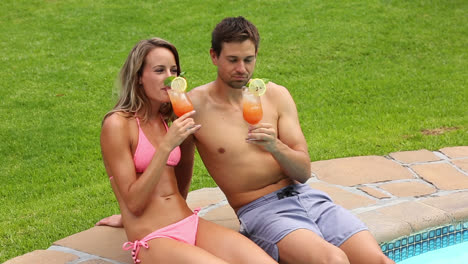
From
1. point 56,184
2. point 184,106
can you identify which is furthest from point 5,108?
point 184,106

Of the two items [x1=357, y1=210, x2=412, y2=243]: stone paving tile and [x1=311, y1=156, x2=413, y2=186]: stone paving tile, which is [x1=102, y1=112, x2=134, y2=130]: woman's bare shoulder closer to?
[x1=357, y1=210, x2=412, y2=243]: stone paving tile

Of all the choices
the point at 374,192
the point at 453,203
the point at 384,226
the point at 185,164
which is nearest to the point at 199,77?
the point at 374,192

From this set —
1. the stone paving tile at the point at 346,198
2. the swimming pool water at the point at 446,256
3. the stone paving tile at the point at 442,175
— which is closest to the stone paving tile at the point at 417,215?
the stone paving tile at the point at 346,198

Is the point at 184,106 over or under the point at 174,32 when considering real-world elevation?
over

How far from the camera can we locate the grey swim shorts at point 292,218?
12.4 ft

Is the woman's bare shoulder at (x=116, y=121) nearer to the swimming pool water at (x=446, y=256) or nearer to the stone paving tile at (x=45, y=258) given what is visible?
the stone paving tile at (x=45, y=258)

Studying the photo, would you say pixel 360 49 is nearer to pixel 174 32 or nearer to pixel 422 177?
pixel 174 32

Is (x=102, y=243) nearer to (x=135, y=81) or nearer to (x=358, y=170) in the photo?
(x=135, y=81)

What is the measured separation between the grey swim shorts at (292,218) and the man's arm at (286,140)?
0.16m

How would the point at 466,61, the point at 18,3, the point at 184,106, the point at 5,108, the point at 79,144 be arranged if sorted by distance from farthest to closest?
the point at 18,3 → the point at 466,61 → the point at 5,108 → the point at 79,144 → the point at 184,106

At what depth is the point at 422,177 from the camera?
591 centimetres

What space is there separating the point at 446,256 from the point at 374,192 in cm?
83

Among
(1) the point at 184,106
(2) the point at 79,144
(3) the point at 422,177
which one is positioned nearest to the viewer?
(1) the point at 184,106

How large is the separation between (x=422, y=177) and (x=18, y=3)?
12.2 m
